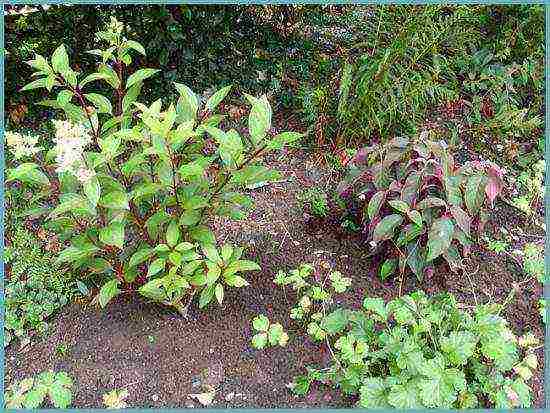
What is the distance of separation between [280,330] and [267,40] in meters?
2.05

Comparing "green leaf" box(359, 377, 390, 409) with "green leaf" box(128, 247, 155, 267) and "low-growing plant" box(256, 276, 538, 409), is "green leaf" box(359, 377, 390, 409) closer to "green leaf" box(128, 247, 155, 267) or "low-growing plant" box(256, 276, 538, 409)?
"low-growing plant" box(256, 276, 538, 409)

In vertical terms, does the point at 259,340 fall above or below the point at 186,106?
below

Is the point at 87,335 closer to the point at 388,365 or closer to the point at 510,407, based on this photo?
the point at 388,365

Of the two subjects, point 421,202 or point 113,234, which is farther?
point 421,202

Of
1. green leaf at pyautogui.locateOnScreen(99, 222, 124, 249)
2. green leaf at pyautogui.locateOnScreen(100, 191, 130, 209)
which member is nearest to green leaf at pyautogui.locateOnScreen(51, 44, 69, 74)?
green leaf at pyautogui.locateOnScreen(100, 191, 130, 209)

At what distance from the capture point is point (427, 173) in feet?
9.07

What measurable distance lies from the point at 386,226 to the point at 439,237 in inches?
9.2

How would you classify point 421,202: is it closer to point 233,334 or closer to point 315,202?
point 315,202

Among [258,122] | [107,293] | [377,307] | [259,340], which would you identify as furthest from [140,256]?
[377,307]

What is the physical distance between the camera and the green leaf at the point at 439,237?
267 cm

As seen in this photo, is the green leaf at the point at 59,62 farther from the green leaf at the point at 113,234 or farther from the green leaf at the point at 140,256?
the green leaf at the point at 140,256

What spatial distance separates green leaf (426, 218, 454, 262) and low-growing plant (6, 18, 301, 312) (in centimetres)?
78

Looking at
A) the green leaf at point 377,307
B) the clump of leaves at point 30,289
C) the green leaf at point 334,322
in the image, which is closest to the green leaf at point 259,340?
the green leaf at point 334,322

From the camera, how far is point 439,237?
2.68 meters
